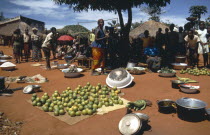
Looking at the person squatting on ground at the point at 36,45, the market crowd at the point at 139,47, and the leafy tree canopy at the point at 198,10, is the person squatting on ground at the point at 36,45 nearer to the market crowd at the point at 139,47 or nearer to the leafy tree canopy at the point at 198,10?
the market crowd at the point at 139,47

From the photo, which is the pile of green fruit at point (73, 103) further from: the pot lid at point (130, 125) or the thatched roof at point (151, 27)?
the thatched roof at point (151, 27)

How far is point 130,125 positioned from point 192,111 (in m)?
1.43

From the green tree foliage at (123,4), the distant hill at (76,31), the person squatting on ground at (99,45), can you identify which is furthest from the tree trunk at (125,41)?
the distant hill at (76,31)

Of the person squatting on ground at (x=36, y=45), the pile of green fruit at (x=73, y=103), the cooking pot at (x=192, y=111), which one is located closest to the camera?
the cooking pot at (x=192, y=111)

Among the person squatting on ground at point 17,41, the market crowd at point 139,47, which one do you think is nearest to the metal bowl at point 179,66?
the market crowd at point 139,47

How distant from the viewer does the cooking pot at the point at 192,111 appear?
3702mm

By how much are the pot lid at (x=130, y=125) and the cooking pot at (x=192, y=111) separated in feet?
3.83

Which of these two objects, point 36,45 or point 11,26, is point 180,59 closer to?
point 36,45

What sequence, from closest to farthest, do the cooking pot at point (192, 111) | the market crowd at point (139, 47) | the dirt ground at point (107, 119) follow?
the dirt ground at point (107, 119) < the cooking pot at point (192, 111) < the market crowd at point (139, 47)

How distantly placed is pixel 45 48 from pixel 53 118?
220 inches

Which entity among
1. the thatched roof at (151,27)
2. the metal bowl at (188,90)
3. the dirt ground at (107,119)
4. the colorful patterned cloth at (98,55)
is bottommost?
the dirt ground at (107,119)

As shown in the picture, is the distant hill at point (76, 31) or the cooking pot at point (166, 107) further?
the distant hill at point (76, 31)

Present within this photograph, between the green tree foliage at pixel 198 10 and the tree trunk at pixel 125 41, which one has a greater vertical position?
the green tree foliage at pixel 198 10

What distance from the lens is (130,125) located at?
333cm
